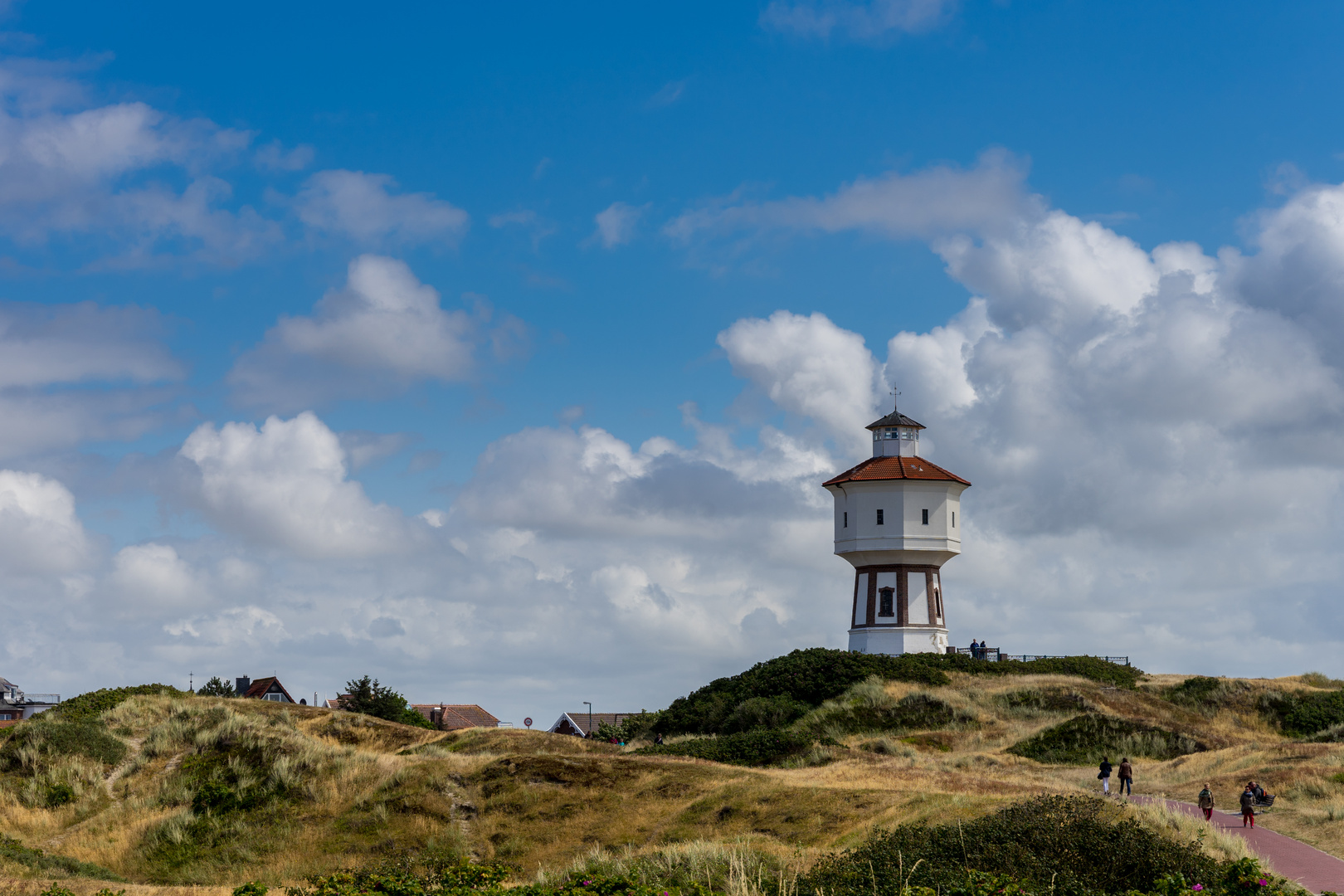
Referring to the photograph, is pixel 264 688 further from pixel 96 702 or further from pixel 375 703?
pixel 96 702

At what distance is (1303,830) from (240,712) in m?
29.6

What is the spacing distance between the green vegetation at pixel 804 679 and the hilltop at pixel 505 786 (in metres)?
4.95

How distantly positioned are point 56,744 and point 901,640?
37419 millimetres

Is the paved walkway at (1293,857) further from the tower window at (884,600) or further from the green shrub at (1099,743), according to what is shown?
the tower window at (884,600)

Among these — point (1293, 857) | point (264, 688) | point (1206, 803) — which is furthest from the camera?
point (264, 688)

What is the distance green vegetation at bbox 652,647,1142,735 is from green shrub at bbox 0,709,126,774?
24.1 m

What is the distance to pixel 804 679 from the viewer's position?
170 ft

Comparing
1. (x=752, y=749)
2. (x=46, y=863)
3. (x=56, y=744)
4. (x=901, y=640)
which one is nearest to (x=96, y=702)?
(x=56, y=744)

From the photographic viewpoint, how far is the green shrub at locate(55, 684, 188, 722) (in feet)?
114

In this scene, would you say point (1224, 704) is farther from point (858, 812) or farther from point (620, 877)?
point (620, 877)

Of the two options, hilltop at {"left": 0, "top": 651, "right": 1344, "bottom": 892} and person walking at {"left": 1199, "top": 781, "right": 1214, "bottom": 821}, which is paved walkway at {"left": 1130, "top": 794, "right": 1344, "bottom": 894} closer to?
person walking at {"left": 1199, "top": 781, "right": 1214, "bottom": 821}

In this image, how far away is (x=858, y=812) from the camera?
23.9 metres

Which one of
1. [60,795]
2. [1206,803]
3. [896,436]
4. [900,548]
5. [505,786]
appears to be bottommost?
[60,795]

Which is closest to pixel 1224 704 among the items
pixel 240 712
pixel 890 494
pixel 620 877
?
pixel 890 494
